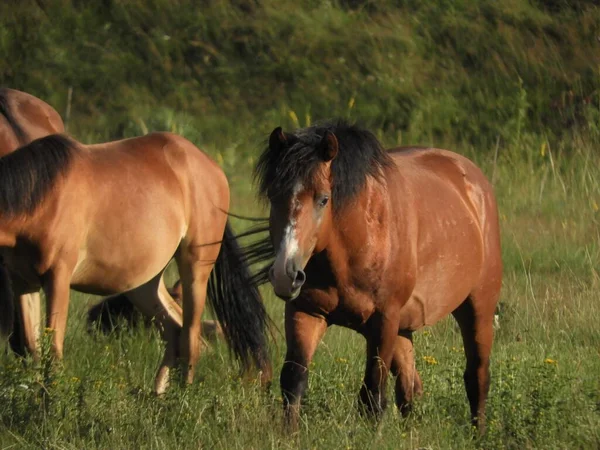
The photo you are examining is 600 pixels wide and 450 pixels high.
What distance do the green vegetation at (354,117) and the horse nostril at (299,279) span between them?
0.67 m

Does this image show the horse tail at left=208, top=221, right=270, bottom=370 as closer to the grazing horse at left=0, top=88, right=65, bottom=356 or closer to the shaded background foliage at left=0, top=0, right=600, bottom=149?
the grazing horse at left=0, top=88, right=65, bottom=356

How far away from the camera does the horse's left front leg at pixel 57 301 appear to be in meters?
6.04

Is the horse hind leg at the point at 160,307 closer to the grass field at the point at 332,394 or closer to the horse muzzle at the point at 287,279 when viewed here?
the grass field at the point at 332,394

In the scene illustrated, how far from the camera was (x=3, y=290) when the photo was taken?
23.2 ft

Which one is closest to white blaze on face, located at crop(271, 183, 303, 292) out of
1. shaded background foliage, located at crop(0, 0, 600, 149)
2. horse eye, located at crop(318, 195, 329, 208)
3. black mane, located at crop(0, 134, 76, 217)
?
horse eye, located at crop(318, 195, 329, 208)

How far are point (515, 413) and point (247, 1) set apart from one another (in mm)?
14614

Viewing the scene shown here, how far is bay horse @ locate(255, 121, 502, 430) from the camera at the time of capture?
483 centimetres

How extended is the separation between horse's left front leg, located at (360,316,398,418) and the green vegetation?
114mm

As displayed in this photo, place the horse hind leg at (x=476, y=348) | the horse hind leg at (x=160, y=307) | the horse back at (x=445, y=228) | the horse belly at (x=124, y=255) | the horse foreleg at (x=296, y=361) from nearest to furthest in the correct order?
the horse foreleg at (x=296, y=361) → the horse back at (x=445, y=228) → the horse hind leg at (x=476, y=348) → the horse belly at (x=124, y=255) → the horse hind leg at (x=160, y=307)

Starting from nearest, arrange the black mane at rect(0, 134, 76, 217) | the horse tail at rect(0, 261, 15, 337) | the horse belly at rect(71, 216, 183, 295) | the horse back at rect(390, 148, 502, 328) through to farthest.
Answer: the horse back at rect(390, 148, 502, 328), the black mane at rect(0, 134, 76, 217), the horse belly at rect(71, 216, 183, 295), the horse tail at rect(0, 261, 15, 337)

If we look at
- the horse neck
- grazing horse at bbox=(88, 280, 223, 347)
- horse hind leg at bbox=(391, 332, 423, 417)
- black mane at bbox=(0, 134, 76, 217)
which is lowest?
grazing horse at bbox=(88, 280, 223, 347)

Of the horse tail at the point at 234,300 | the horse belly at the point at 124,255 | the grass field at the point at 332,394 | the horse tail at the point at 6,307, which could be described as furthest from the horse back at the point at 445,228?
the horse tail at the point at 6,307

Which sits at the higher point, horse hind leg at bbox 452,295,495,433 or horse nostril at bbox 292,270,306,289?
horse nostril at bbox 292,270,306,289

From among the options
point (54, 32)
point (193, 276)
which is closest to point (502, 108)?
point (54, 32)
